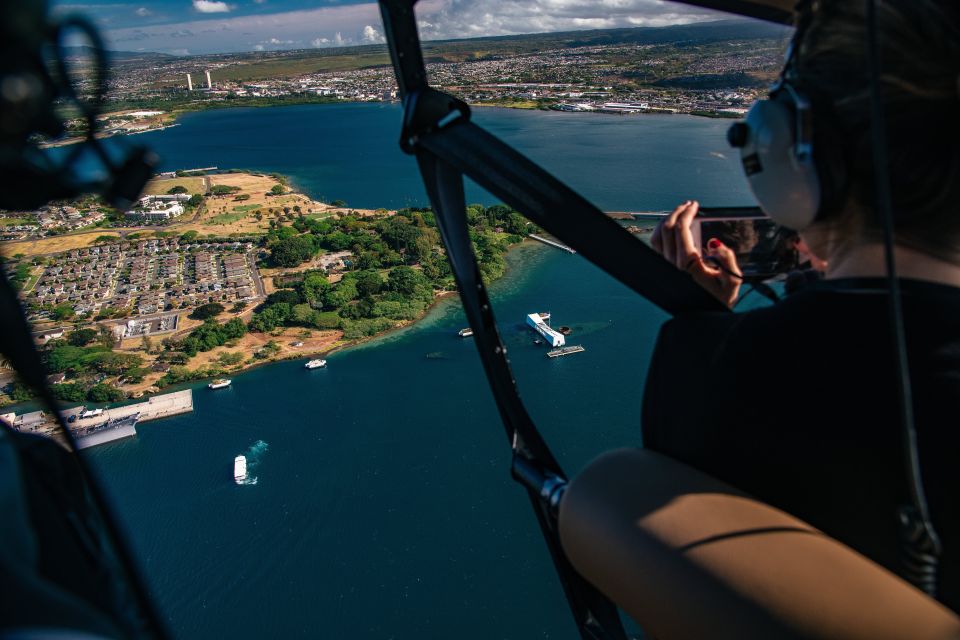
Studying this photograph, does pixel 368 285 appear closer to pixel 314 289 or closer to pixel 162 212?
pixel 314 289

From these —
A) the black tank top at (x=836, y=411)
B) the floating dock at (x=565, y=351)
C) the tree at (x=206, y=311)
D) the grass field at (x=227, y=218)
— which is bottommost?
the floating dock at (x=565, y=351)

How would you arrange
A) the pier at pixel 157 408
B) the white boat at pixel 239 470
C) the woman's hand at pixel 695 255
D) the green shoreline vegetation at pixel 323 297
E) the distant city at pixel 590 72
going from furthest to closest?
the green shoreline vegetation at pixel 323 297 < the pier at pixel 157 408 < the white boat at pixel 239 470 < the distant city at pixel 590 72 < the woman's hand at pixel 695 255

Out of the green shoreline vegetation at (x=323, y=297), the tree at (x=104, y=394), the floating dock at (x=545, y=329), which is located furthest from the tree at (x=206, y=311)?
the floating dock at (x=545, y=329)

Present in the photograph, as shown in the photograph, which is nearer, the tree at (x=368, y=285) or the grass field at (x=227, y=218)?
the tree at (x=368, y=285)

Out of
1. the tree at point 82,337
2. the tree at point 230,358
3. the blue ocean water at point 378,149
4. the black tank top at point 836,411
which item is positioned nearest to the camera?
the black tank top at point 836,411

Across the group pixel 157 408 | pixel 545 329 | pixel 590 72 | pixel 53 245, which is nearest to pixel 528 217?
pixel 590 72

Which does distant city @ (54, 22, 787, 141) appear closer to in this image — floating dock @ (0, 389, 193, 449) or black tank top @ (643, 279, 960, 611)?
black tank top @ (643, 279, 960, 611)

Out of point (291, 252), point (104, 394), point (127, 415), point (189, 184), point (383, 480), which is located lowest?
point (383, 480)

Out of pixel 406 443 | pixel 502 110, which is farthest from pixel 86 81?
pixel 406 443

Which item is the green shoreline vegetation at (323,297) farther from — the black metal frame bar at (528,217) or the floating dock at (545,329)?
the black metal frame bar at (528,217)
